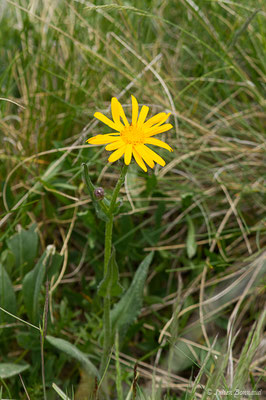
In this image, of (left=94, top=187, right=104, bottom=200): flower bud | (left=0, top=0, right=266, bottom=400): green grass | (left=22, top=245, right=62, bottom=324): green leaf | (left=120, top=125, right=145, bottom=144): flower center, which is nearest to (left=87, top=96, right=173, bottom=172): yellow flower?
(left=120, top=125, right=145, bottom=144): flower center

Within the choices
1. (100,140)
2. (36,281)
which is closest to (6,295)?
(36,281)

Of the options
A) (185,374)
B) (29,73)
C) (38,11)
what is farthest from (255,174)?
(38,11)

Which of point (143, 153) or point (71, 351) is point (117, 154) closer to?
point (143, 153)

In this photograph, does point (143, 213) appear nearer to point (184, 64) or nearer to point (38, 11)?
point (184, 64)

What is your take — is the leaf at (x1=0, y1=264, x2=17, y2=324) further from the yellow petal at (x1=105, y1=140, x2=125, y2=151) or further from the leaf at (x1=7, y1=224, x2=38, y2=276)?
the yellow petal at (x1=105, y1=140, x2=125, y2=151)

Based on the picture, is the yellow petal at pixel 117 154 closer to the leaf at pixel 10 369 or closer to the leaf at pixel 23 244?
the leaf at pixel 23 244

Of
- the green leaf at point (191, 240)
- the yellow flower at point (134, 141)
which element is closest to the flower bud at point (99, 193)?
the yellow flower at point (134, 141)
